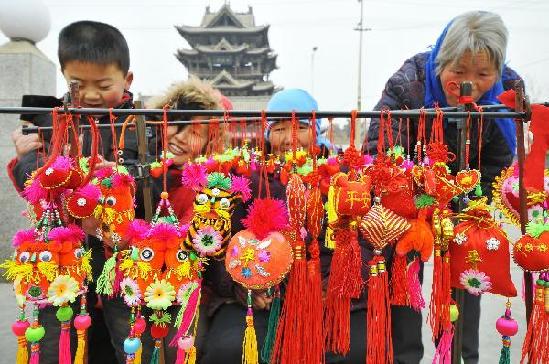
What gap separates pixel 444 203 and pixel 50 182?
0.95 m

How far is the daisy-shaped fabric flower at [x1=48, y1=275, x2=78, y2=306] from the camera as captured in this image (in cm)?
107

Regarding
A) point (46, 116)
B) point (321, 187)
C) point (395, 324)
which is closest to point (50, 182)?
point (46, 116)

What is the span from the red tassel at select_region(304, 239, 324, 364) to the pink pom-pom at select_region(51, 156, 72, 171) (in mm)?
627

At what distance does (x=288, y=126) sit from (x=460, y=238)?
2.29 ft

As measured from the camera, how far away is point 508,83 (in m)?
1.51

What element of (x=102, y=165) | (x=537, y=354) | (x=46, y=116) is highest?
(x=46, y=116)

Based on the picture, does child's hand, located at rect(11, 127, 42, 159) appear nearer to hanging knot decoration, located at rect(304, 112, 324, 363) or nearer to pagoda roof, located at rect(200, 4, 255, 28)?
hanging knot decoration, located at rect(304, 112, 324, 363)

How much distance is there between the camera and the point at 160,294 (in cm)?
109

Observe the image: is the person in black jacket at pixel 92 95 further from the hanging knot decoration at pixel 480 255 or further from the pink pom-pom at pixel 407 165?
the hanging knot decoration at pixel 480 255

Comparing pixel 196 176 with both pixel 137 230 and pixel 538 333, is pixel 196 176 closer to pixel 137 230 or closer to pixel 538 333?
pixel 137 230

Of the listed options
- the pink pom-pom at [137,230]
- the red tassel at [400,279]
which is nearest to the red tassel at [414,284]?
the red tassel at [400,279]

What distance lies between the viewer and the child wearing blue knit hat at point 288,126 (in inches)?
60.2

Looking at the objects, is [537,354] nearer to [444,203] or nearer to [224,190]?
[444,203]

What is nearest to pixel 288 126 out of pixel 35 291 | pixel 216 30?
pixel 35 291
